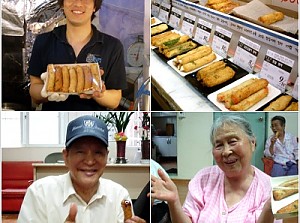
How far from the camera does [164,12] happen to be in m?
1.94

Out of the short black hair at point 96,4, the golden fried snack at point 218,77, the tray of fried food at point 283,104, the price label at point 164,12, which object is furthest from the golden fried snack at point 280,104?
the short black hair at point 96,4

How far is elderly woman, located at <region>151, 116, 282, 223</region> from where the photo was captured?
1768 mm

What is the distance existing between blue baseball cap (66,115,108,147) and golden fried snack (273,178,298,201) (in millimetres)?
686

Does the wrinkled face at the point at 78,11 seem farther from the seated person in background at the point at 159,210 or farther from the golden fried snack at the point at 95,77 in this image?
the seated person in background at the point at 159,210

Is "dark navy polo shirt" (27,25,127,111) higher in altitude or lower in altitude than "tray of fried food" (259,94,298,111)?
higher

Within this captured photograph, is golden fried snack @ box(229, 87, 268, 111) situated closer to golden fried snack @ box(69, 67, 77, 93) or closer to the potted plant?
the potted plant

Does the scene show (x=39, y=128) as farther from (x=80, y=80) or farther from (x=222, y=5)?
(x=222, y=5)

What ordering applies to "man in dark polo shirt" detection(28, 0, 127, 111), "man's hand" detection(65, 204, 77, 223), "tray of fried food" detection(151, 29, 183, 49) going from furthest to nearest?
"tray of fried food" detection(151, 29, 183, 49) < "man in dark polo shirt" detection(28, 0, 127, 111) < "man's hand" detection(65, 204, 77, 223)

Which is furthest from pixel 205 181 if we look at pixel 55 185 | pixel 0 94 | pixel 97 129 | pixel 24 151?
pixel 0 94

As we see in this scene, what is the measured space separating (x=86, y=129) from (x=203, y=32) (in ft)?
2.20

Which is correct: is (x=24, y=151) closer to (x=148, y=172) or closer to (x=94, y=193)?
(x=94, y=193)

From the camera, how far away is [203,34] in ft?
6.45

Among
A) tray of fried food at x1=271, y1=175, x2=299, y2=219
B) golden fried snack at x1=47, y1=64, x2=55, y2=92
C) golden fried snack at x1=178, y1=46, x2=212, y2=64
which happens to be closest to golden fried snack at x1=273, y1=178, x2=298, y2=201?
tray of fried food at x1=271, y1=175, x2=299, y2=219

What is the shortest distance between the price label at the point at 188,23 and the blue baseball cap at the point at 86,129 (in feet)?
1.89
